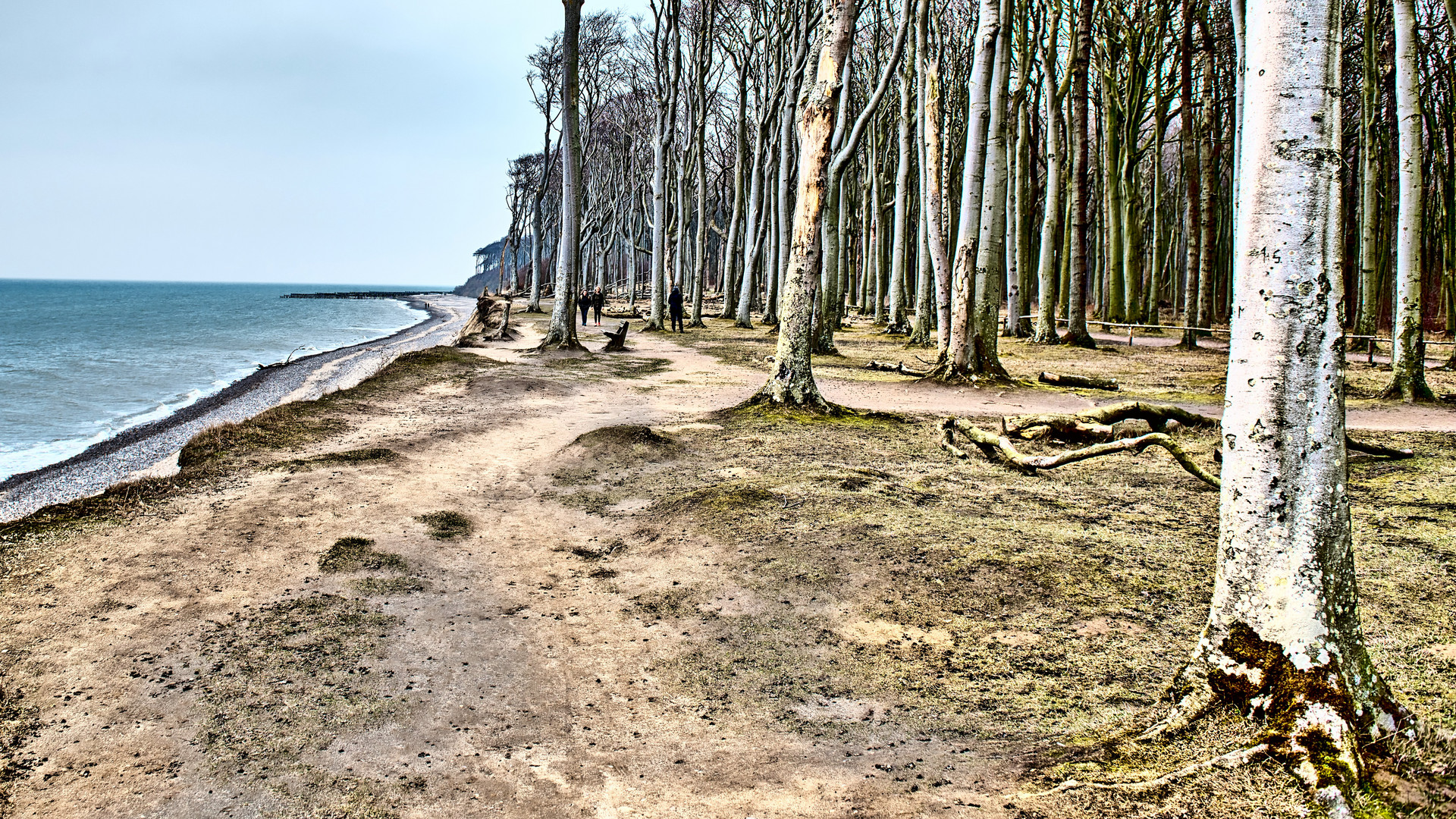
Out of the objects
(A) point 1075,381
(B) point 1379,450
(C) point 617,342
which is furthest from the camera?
(C) point 617,342

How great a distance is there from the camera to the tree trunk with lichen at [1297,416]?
9.05ft

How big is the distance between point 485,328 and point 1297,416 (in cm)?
2496

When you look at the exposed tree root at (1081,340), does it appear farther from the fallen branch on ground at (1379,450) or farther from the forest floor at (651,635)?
the fallen branch on ground at (1379,450)

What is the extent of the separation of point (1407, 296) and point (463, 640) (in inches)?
495

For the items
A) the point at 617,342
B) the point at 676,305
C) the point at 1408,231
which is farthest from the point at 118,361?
the point at 1408,231

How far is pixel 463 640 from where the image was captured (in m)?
4.43

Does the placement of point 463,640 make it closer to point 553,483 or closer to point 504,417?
point 553,483

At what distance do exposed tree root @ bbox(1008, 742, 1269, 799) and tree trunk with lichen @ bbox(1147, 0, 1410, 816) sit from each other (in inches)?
2.5

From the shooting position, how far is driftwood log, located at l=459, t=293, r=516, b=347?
→ 23953 mm

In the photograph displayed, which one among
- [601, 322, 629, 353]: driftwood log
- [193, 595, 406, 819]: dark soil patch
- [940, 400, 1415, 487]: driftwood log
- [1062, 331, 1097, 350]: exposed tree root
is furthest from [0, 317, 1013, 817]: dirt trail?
[1062, 331, 1097, 350]: exposed tree root

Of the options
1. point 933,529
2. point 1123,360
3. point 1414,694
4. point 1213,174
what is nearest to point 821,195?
point 933,529

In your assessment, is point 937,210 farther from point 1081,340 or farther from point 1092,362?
A: point 1081,340

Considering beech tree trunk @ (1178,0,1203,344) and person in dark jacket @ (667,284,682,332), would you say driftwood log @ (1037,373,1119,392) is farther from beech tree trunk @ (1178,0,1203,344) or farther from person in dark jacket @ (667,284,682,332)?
person in dark jacket @ (667,284,682,332)

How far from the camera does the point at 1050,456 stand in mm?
7980
